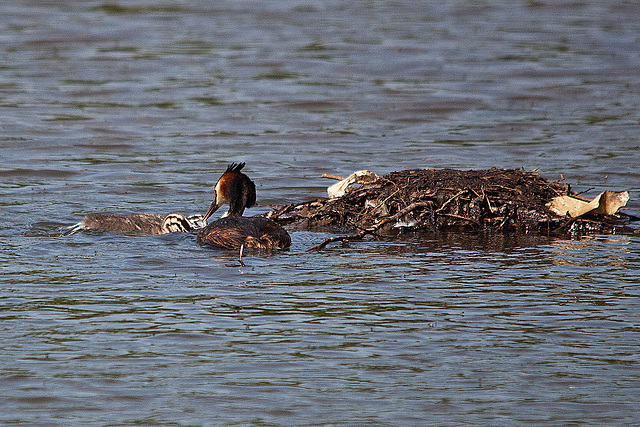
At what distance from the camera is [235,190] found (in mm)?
9922

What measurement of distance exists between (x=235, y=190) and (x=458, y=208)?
2027 mm

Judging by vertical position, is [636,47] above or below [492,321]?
above

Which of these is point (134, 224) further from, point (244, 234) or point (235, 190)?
point (244, 234)

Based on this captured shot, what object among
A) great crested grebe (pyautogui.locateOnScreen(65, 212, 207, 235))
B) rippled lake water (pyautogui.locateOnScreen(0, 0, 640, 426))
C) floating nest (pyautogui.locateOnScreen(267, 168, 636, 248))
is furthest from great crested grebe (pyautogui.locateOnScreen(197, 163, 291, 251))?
floating nest (pyautogui.locateOnScreen(267, 168, 636, 248))

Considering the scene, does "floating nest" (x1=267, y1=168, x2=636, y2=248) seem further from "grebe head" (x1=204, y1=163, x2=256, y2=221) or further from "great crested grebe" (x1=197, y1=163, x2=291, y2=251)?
"great crested grebe" (x1=197, y1=163, x2=291, y2=251)

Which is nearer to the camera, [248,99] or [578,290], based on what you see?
[578,290]

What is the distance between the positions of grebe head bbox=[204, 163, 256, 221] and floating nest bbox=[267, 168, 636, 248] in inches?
20.3

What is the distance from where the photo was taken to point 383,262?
8352 mm

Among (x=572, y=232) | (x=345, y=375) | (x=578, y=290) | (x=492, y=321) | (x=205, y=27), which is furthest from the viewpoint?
(x=205, y=27)

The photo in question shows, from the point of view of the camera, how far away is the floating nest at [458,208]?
962 centimetres

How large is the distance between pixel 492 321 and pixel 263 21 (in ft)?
55.4

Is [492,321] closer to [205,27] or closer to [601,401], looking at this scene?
[601,401]

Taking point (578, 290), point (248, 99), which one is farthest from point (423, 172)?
point (248, 99)

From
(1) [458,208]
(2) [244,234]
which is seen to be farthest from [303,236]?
(1) [458,208]
